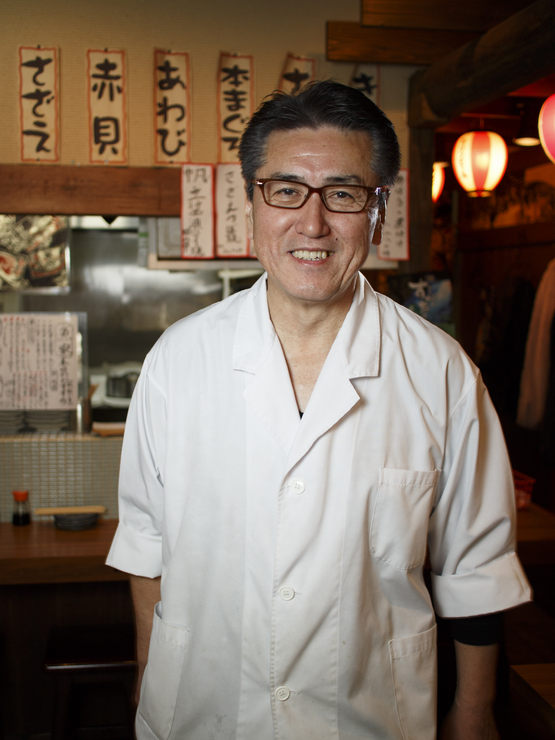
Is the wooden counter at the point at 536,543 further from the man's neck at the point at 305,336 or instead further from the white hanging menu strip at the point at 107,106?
the white hanging menu strip at the point at 107,106

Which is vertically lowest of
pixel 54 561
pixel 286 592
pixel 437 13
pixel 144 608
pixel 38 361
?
pixel 54 561

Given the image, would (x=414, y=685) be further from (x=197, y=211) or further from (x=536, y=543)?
(x=197, y=211)

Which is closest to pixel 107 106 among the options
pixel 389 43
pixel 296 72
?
pixel 296 72

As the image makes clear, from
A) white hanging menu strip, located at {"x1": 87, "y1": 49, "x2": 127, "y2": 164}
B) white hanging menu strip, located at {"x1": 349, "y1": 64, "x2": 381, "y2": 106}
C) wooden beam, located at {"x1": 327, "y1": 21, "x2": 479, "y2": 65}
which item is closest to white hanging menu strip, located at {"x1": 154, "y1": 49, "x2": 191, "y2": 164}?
white hanging menu strip, located at {"x1": 87, "y1": 49, "x2": 127, "y2": 164}

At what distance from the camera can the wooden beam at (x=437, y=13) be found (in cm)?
316

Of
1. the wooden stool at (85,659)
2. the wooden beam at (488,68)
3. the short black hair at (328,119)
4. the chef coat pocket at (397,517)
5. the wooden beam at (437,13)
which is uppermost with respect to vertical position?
the wooden beam at (437,13)

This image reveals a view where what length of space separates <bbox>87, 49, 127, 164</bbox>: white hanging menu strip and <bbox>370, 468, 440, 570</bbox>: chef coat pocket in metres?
2.45

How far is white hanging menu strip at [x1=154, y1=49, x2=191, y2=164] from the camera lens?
3111 mm

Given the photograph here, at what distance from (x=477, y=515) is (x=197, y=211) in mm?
2266

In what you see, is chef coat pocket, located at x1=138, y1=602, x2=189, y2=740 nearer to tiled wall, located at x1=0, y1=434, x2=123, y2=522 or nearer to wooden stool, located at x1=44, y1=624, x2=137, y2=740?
wooden stool, located at x1=44, y1=624, x2=137, y2=740

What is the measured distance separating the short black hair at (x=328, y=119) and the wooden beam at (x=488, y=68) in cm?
143

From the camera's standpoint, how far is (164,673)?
1344 millimetres

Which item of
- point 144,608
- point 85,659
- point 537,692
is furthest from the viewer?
point 85,659

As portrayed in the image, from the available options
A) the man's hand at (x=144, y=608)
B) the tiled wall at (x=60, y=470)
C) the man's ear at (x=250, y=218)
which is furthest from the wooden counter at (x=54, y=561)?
the man's ear at (x=250, y=218)
